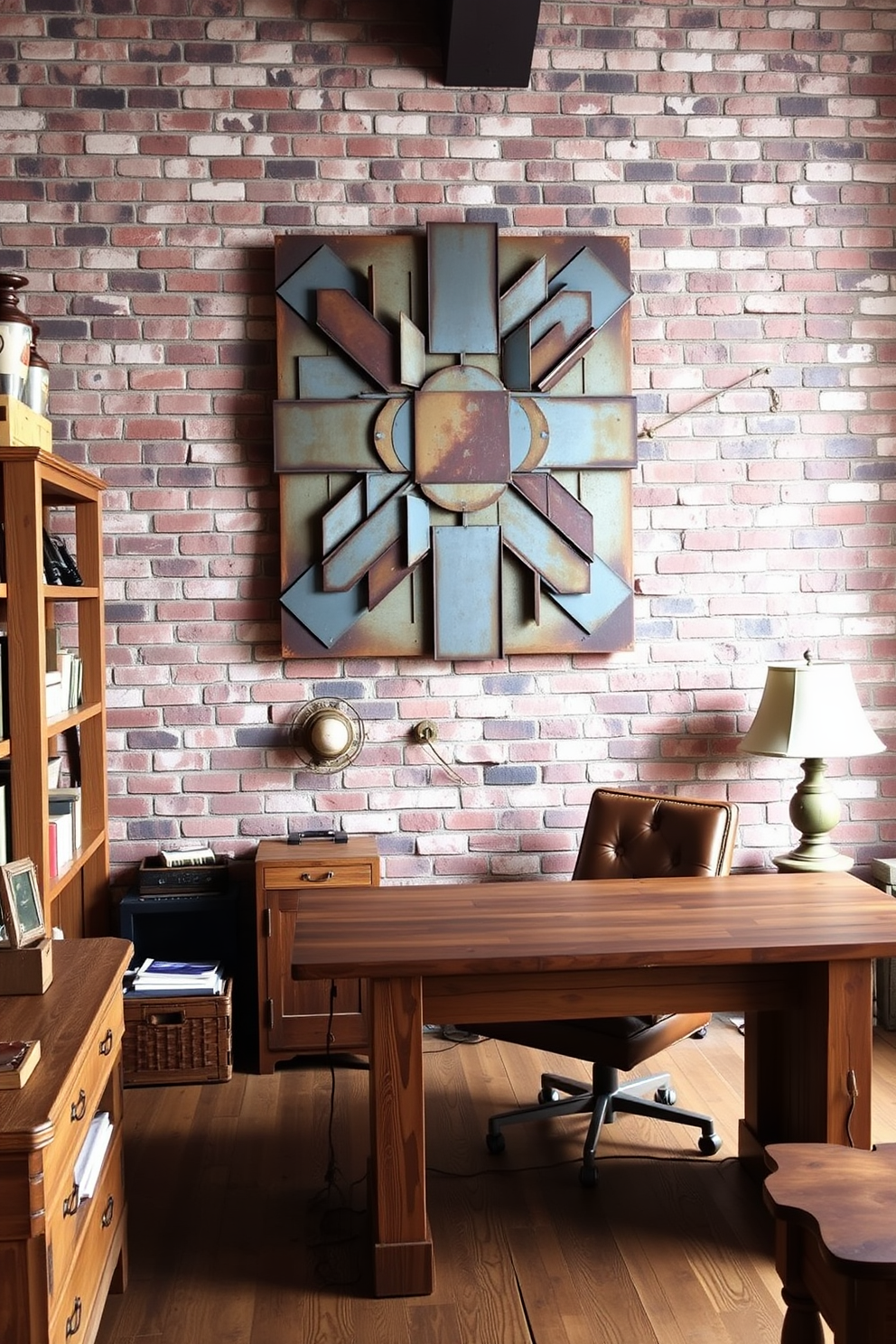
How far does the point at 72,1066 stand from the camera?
1852 mm

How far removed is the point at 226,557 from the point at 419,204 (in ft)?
4.31

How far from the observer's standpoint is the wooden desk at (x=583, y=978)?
8.07 feet

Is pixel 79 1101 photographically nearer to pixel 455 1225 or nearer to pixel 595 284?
pixel 455 1225

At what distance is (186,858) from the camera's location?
3.82m

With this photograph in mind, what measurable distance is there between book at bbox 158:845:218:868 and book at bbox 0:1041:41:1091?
1.94 m

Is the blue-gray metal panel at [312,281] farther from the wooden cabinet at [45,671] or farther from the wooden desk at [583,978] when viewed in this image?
the wooden desk at [583,978]

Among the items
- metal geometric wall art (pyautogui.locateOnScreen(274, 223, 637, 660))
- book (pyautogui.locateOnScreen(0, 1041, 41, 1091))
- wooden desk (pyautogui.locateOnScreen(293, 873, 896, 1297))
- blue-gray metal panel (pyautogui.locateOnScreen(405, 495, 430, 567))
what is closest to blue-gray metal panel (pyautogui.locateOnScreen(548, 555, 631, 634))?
metal geometric wall art (pyautogui.locateOnScreen(274, 223, 637, 660))

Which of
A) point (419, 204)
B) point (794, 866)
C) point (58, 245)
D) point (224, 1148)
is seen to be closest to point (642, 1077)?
point (794, 866)

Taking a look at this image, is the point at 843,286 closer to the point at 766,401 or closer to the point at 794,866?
the point at 766,401

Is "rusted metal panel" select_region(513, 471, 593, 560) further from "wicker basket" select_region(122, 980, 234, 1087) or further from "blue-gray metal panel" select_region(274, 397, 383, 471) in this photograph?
"wicker basket" select_region(122, 980, 234, 1087)

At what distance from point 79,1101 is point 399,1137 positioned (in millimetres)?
762

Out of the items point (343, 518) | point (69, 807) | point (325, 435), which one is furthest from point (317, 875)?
point (325, 435)

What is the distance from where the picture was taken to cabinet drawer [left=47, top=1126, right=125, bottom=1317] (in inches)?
69.4

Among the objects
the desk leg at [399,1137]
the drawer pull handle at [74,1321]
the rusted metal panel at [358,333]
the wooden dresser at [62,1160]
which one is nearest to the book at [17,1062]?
the wooden dresser at [62,1160]
